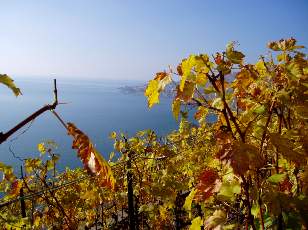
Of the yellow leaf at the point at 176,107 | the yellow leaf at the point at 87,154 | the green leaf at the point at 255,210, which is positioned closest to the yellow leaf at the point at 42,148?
the green leaf at the point at 255,210

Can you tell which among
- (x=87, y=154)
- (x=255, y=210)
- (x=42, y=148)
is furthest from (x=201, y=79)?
(x=42, y=148)

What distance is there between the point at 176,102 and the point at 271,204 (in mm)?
871

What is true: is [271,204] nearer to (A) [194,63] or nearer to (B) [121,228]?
(A) [194,63]

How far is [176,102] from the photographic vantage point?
2.49 metres

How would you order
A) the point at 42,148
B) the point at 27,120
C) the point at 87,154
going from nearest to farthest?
1. the point at 27,120
2. the point at 87,154
3. the point at 42,148

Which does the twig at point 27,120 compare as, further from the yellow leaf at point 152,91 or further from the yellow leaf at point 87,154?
the yellow leaf at point 152,91

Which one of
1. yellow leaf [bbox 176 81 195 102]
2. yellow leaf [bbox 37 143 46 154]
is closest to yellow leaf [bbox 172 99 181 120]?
yellow leaf [bbox 176 81 195 102]

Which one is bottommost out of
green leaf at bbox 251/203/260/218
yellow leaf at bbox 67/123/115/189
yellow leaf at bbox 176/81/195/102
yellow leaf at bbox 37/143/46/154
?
yellow leaf at bbox 37/143/46/154

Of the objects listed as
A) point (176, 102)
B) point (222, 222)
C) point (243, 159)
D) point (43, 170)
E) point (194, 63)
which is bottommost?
point (43, 170)

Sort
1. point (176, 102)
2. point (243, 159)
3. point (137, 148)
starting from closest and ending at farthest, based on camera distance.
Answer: point (243, 159) → point (176, 102) → point (137, 148)

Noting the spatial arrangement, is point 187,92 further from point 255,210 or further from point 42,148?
point 42,148

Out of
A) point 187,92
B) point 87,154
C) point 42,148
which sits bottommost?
point 42,148

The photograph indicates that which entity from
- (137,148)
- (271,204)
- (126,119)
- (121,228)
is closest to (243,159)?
(271,204)

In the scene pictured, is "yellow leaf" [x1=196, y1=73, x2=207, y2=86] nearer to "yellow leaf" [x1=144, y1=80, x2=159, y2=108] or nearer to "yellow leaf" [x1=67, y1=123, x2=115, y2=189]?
"yellow leaf" [x1=144, y1=80, x2=159, y2=108]
